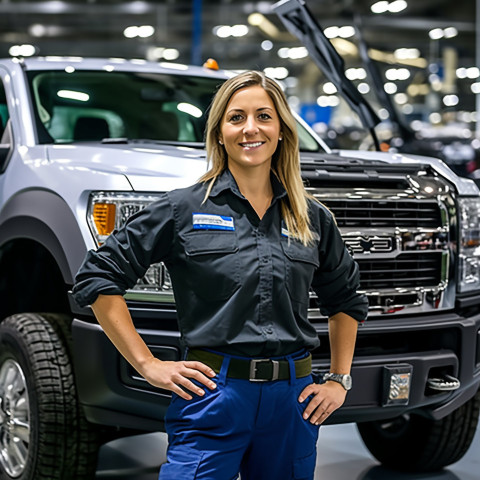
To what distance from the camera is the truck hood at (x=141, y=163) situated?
120 inches

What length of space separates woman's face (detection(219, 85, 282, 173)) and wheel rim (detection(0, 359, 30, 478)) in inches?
58.0

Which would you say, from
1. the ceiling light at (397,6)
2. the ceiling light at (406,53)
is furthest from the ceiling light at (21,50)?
the ceiling light at (406,53)

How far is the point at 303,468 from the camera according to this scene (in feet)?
7.27

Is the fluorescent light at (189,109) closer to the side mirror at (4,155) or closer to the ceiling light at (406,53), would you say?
the side mirror at (4,155)

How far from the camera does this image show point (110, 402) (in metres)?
3.01

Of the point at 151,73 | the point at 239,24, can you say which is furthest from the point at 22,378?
the point at 239,24

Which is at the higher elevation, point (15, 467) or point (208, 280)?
point (208, 280)

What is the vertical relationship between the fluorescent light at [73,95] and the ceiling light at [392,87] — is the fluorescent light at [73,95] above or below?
below

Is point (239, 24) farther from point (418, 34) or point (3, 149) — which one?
point (3, 149)

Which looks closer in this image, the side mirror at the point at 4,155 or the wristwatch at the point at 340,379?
the wristwatch at the point at 340,379

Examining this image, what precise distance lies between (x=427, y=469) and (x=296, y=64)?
28.8 m

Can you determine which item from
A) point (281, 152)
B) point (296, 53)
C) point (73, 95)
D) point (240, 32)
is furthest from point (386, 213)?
point (296, 53)

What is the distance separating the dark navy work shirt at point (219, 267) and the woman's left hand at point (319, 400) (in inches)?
Result: 4.5

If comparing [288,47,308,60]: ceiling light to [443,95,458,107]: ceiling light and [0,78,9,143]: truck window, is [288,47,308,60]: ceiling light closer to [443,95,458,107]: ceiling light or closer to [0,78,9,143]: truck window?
[443,95,458,107]: ceiling light
